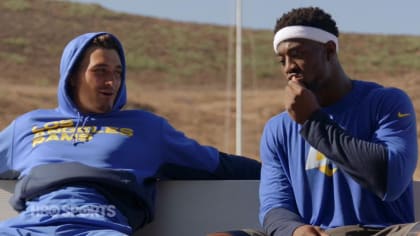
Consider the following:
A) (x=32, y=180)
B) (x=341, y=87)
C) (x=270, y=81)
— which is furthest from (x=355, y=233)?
(x=270, y=81)

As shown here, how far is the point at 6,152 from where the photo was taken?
5.33 meters

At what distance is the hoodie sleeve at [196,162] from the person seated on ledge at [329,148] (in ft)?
1.84

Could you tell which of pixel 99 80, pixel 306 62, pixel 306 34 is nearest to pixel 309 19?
pixel 306 34

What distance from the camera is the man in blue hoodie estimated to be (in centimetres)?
495

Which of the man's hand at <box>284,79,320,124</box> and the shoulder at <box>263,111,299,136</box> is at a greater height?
the man's hand at <box>284,79,320,124</box>

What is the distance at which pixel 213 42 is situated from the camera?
1661 inches

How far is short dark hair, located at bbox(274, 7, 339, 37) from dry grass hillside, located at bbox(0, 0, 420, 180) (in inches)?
920

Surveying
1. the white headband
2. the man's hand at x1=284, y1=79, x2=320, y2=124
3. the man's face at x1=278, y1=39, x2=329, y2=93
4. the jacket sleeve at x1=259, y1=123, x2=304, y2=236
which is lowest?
the jacket sleeve at x1=259, y1=123, x2=304, y2=236

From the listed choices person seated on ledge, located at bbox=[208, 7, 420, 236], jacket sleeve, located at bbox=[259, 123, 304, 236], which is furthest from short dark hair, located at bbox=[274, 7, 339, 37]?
jacket sleeve, located at bbox=[259, 123, 304, 236]

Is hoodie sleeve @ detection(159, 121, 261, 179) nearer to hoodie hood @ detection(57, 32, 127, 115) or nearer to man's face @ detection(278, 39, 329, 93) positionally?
hoodie hood @ detection(57, 32, 127, 115)

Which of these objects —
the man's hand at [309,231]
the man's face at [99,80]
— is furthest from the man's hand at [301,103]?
the man's face at [99,80]

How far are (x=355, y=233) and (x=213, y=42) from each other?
37928 mm

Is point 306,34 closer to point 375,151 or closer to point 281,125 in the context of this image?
point 281,125

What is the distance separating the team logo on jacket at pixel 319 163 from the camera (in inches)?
178
